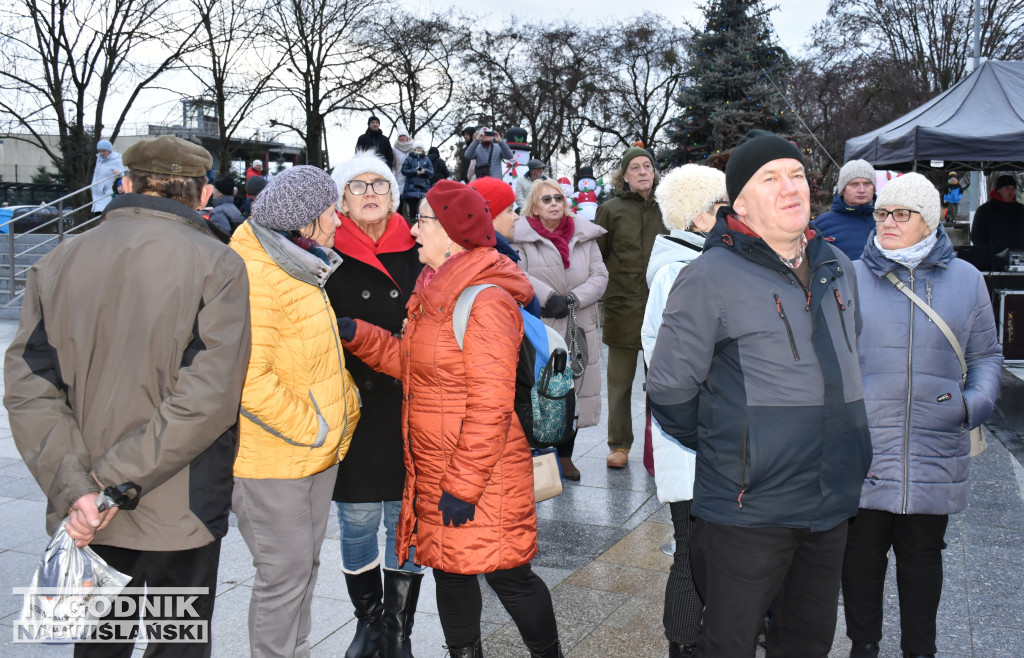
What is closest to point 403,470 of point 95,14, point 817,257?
point 817,257

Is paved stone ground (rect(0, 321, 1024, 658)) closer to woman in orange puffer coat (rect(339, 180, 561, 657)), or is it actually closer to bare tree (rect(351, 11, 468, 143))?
woman in orange puffer coat (rect(339, 180, 561, 657))

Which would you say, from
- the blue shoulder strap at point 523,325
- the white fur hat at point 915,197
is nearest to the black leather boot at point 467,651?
the blue shoulder strap at point 523,325

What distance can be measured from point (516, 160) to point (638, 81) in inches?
1045

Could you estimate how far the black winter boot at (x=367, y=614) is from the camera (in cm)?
344

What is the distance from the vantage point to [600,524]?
5086 mm

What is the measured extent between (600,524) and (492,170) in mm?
9886

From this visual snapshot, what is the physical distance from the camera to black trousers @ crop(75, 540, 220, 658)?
2.49 m

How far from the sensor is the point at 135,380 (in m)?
2.41

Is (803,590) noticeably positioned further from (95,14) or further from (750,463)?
(95,14)

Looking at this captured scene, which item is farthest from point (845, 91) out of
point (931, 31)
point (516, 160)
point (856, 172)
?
point (856, 172)

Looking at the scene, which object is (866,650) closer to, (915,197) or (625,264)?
(915,197)

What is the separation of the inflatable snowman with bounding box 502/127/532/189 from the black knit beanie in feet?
37.2

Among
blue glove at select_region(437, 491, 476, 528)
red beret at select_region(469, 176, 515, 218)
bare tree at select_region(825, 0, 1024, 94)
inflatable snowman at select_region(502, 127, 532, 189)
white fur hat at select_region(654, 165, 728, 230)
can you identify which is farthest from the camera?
bare tree at select_region(825, 0, 1024, 94)

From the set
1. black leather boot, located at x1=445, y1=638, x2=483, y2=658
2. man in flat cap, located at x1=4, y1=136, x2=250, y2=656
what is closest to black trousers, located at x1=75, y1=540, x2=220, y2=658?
man in flat cap, located at x1=4, y1=136, x2=250, y2=656
